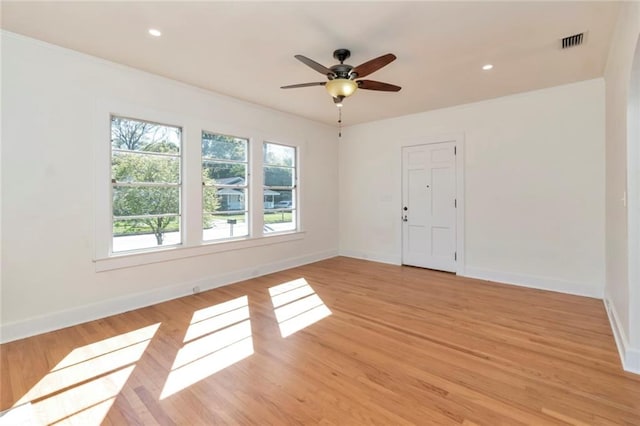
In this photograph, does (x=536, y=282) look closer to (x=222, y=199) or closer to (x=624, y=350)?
(x=624, y=350)

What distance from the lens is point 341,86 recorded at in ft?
9.16

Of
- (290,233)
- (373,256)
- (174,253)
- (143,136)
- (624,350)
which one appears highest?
(143,136)

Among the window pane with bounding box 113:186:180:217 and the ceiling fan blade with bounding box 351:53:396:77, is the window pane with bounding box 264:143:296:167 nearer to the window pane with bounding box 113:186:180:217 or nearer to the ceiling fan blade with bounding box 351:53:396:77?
the window pane with bounding box 113:186:180:217

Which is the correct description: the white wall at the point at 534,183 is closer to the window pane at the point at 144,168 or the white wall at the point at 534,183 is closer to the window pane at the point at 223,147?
the window pane at the point at 223,147

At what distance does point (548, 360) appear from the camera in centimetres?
237

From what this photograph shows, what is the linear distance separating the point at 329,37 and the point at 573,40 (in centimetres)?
237

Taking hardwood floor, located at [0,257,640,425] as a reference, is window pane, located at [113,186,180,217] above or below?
above

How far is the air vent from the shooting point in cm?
275

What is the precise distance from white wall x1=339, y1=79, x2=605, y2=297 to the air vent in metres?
1.32

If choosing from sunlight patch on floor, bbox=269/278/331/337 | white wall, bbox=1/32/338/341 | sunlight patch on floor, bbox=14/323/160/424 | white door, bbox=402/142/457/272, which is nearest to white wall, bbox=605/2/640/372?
white door, bbox=402/142/457/272

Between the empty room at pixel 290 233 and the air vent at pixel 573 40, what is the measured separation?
22mm

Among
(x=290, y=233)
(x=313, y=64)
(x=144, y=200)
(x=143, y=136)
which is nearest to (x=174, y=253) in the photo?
(x=144, y=200)

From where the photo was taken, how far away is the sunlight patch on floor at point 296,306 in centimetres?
306

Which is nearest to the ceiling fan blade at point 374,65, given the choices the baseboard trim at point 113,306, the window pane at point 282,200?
the window pane at point 282,200
